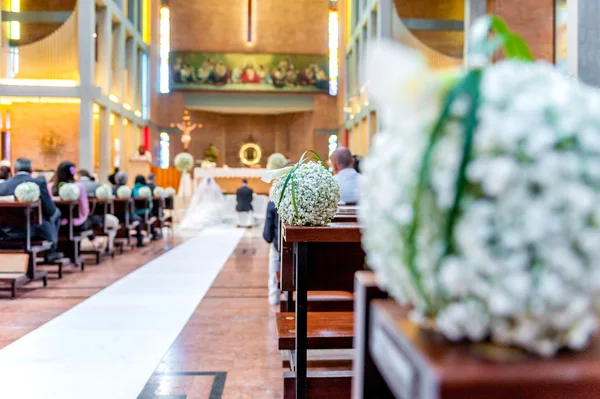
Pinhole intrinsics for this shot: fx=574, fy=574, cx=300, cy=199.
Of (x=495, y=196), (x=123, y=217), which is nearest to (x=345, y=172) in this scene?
(x=495, y=196)

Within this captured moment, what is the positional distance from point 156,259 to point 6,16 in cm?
899

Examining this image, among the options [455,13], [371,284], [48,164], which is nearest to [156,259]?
[371,284]

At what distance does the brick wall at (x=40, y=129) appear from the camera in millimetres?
13758

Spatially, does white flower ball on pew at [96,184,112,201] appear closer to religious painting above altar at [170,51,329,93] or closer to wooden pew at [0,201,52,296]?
wooden pew at [0,201,52,296]

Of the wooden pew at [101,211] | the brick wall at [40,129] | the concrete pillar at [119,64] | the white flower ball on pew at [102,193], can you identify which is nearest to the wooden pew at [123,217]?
the wooden pew at [101,211]

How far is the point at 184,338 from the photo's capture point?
11.6 feet

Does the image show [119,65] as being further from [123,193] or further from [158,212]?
[123,193]

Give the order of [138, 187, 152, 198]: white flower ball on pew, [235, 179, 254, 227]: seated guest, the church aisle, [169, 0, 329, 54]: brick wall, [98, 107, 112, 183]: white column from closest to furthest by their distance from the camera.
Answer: the church aisle → [138, 187, 152, 198]: white flower ball on pew → [235, 179, 254, 227]: seated guest → [98, 107, 112, 183]: white column → [169, 0, 329, 54]: brick wall

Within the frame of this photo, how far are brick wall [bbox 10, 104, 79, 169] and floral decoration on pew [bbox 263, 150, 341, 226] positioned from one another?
42.2 feet

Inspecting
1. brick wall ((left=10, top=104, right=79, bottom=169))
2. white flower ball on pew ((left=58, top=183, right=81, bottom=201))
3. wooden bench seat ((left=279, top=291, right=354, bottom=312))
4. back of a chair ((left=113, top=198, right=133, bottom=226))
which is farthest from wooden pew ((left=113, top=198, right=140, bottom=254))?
brick wall ((left=10, top=104, right=79, bottom=169))

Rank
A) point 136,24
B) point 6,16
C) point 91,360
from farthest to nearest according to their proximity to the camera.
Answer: point 136,24 < point 6,16 < point 91,360

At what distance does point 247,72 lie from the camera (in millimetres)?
20203

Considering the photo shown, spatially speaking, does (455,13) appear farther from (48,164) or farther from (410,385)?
(410,385)

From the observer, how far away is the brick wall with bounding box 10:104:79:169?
13.8m
